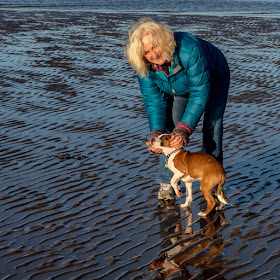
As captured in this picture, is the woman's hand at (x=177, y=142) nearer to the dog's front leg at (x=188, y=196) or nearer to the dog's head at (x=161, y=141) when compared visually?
the dog's head at (x=161, y=141)

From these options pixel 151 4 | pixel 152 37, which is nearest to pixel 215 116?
pixel 152 37

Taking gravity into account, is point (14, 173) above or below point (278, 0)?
above

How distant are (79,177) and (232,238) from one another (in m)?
2.28

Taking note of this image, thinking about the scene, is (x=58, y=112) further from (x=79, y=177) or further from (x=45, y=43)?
(x=45, y=43)

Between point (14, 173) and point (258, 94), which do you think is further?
point (258, 94)

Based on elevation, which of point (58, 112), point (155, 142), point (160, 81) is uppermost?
point (160, 81)

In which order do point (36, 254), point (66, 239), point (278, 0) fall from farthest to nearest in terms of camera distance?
point (278, 0)
point (66, 239)
point (36, 254)

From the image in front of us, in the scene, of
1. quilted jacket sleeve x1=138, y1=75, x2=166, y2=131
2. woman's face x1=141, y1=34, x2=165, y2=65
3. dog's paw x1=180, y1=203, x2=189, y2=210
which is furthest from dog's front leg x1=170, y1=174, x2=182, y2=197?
woman's face x1=141, y1=34, x2=165, y2=65

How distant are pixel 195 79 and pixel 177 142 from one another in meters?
0.64

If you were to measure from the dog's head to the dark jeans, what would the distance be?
0.28m

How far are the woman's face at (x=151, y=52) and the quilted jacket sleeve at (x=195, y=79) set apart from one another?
0.64 ft

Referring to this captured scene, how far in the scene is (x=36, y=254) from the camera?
4.48 m

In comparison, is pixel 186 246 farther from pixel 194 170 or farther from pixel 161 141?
pixel 161 141

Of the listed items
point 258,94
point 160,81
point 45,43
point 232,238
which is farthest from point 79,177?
point 45,43
